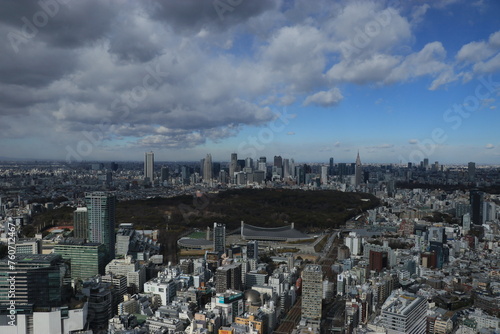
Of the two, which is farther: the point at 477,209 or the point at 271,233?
the point at 477,209

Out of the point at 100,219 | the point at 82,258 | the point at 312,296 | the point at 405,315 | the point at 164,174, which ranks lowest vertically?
the point at 312,296

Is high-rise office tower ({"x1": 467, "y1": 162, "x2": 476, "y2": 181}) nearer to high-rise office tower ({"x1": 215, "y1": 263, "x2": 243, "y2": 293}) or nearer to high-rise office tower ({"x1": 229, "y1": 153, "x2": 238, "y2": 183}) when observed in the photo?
high-rise office tower ({"x1": 229, "y1": 153, "x2": 238, "y2": 183})

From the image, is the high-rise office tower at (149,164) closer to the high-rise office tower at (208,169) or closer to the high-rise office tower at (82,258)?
the high-rise office tower at (208,169)

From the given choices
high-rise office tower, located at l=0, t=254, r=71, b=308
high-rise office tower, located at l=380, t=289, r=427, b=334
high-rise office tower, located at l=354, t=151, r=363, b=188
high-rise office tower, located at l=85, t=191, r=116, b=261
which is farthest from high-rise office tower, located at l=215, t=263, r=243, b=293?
high-rise office tower, located at l=354, t=151, r=363, b=188

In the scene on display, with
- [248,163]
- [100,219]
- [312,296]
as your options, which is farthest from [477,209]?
[248,163]

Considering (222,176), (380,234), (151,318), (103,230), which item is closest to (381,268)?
(380,234)

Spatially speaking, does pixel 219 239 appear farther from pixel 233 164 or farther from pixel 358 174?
pixel 358 174
